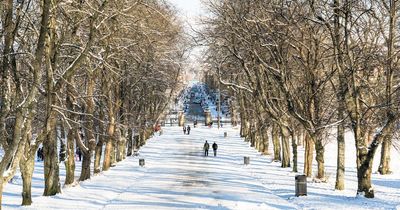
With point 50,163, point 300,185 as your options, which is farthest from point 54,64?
point 300,185

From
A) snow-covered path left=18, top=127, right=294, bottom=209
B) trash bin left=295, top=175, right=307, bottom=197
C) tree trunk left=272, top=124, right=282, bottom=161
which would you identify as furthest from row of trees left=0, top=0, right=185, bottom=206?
tree trunk left=272, top=124, right=282, bottom=161

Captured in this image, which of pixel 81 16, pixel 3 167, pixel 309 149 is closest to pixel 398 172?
pixel 309 149

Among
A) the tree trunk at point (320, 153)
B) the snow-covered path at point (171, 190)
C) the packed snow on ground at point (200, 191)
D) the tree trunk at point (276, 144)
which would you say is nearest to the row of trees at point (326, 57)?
the tree trunk at point (320, 153)

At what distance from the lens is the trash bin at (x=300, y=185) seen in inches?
634

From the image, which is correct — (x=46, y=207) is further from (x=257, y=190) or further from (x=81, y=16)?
(x=257, y=190)

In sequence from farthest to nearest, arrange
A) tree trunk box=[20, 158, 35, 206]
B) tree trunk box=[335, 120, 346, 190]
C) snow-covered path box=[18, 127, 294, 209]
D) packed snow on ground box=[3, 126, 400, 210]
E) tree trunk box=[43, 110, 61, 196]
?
tree trunk box=[335, 120, 346, 190]
tree trunk box=[43, 110, 61, 196]
tree trunk box=[20, 158, 35, 206]
snow-covered path box=[18, 127, 294, 209]
packed snow on ground box=[3, 126, 400, 210]

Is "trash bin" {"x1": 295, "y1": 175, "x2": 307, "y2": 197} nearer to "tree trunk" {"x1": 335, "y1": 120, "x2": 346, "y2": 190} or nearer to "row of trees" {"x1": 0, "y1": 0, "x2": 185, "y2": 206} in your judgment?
"tree trunk" {"x1": 335, "y1": 120, "x2": 346, "y2": 190}

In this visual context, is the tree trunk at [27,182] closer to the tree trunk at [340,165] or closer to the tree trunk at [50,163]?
the tree trunk at [50,163]

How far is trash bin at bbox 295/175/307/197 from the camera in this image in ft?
52.8

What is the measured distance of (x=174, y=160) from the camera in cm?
3325

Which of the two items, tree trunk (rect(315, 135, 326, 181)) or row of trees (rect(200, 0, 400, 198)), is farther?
tree trunk (rect(315, 135, 326, 181))

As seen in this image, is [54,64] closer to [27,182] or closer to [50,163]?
[50,163]

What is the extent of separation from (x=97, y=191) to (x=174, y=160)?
1535cm

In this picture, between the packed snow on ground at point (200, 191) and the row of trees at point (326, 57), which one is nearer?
the packed snow on ground at point (200, 191)
